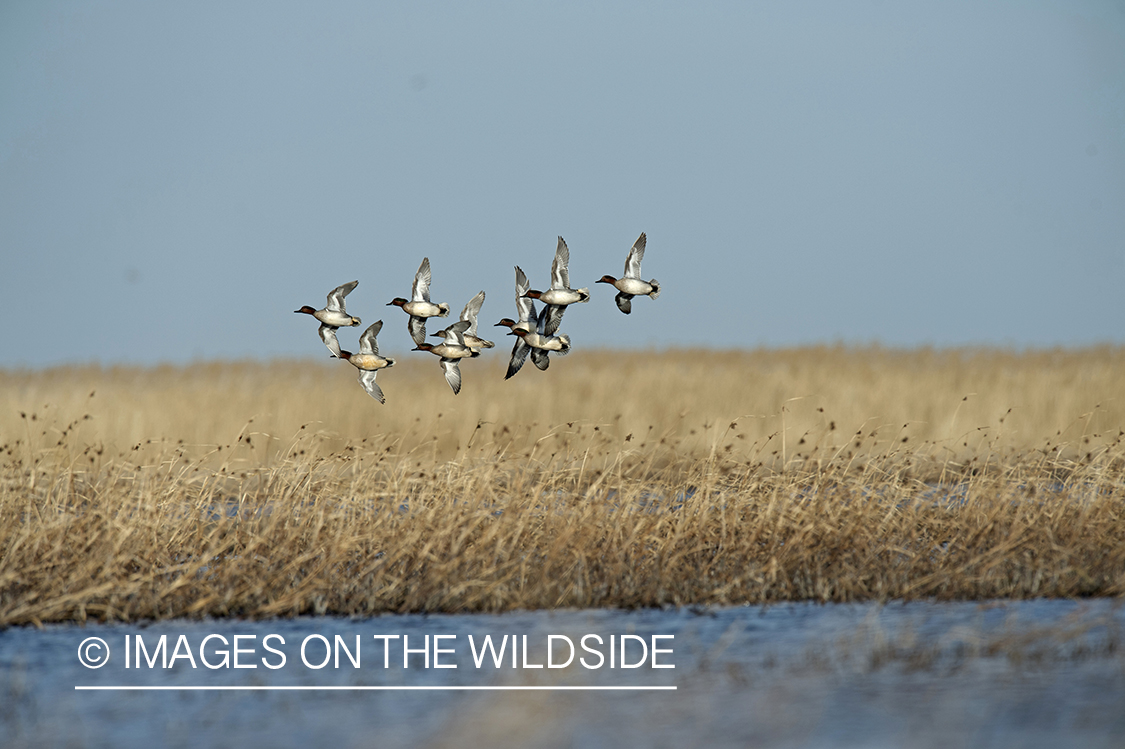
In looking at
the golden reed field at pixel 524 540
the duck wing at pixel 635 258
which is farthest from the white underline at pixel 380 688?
the duck wing at pixel 635 258

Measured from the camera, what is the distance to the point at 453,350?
152 inches

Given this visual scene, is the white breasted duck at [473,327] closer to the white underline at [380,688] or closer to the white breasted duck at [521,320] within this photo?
the white breasted duck at [521,320]

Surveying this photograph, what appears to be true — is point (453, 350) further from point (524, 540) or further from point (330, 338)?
point (524, 540)

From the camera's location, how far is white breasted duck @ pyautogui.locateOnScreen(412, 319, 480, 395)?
12.6 ft

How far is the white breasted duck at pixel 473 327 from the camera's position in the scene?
4.06 meters

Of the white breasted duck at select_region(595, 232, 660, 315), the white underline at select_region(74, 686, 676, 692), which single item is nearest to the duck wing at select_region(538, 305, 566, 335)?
the white breasted duck at select_region(595, 232, 660, 315)

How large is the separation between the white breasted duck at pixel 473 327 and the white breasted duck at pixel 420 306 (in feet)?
0.26

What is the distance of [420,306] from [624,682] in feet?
14.0

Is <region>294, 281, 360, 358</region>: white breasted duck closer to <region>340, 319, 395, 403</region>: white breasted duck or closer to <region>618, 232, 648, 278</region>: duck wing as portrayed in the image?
<region>340, 319, 395, 403</region>: white breasted duck

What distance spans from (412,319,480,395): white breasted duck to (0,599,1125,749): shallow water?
3.02m

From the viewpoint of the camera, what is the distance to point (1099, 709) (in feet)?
22.7

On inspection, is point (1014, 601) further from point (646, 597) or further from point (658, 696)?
point (658, 696)

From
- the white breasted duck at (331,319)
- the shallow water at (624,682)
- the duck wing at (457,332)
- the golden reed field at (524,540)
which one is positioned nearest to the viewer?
the duck wing at (457,332)

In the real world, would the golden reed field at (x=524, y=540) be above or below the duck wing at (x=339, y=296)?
below
